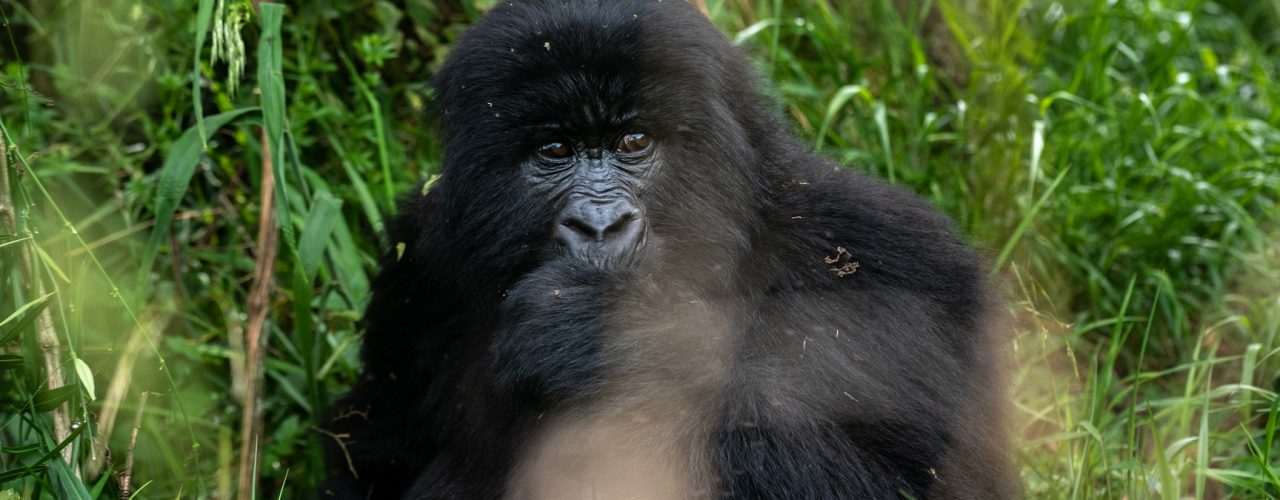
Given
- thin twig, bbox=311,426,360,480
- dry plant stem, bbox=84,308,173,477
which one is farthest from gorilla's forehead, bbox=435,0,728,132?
thin twig, bbox=311,426,360,480

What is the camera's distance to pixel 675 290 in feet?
10.8

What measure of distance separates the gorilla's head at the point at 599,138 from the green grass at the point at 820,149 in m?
0.68

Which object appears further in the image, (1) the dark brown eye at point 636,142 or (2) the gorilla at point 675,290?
(1) the dark brown eye at point 636,142

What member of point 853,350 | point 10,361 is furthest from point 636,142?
point 10,361

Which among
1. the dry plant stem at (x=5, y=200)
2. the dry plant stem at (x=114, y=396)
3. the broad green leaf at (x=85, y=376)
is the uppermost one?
the dry plant stem at (x=5, y=200)

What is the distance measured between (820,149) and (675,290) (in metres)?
1.77

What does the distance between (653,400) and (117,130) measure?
3.21 meters

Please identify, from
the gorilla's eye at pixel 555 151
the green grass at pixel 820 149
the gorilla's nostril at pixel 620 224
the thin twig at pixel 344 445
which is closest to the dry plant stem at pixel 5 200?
the green grass at pixel 820 149

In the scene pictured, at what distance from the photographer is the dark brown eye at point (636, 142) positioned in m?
3.44

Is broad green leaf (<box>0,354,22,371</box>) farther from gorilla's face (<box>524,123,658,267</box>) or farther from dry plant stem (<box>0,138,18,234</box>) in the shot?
gorilla's face (<box>524,123,658,267</box>)

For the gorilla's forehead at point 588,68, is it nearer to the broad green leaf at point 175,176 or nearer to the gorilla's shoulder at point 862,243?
the gorilla's shoulder at point 862,243

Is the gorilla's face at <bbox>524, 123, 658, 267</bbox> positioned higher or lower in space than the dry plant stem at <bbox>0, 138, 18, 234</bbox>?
lower

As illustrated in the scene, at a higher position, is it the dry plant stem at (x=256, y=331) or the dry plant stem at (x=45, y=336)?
the dry plant stem at (x=45, y=336)

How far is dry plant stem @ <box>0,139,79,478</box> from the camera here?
3.28 metres
